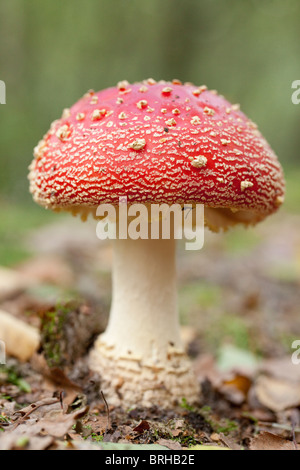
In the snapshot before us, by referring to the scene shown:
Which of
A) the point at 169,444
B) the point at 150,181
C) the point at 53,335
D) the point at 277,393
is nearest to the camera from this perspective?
the point at 169,444

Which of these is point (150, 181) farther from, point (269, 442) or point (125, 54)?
point (125, 54)

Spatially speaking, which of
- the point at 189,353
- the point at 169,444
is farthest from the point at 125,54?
the point at 169,444

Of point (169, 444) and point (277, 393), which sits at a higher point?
point (169, 444)

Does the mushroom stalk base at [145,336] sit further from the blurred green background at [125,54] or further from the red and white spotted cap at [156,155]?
the blurred green background at [125,54]

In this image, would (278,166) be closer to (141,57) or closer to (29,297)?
(29,297)

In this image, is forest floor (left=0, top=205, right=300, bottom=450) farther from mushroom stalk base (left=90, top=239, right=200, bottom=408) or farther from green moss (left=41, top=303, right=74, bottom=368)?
mushroom stalk base (left=90, top=239, right=200, bottom=408)

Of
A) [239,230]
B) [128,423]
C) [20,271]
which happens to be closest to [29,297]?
[20,271]

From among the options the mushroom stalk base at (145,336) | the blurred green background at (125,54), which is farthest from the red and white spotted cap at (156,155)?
the blurred green background at (125,54)
